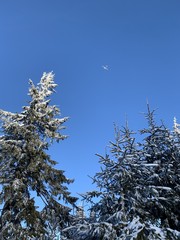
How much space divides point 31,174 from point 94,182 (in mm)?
5157

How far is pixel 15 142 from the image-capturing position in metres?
15.7

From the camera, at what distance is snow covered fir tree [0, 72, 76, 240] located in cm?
1401

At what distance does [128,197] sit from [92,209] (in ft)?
6.02

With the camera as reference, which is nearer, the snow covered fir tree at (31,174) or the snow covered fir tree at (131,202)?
the snow covered fir tree at (131,202)

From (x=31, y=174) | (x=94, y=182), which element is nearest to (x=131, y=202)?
(x=94, y=182)

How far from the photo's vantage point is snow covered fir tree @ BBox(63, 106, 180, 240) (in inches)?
375

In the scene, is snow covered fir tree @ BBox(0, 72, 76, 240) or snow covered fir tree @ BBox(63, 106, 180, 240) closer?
snow covered fir tree @ BBox(63, 106, 180, 240)

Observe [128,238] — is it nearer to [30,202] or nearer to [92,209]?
[92,209]

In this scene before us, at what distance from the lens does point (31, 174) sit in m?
15.6

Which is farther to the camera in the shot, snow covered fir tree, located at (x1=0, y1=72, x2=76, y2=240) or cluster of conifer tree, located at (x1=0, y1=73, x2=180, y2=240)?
snow covered fir tree, located at (x1=0, y1=72, x2=76, y2=240)

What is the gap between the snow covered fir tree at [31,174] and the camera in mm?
14008

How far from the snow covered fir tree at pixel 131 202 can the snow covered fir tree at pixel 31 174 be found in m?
2.66

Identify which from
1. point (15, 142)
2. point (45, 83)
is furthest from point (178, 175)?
point (45, 83)

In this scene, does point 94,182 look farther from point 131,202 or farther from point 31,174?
point 31,174
